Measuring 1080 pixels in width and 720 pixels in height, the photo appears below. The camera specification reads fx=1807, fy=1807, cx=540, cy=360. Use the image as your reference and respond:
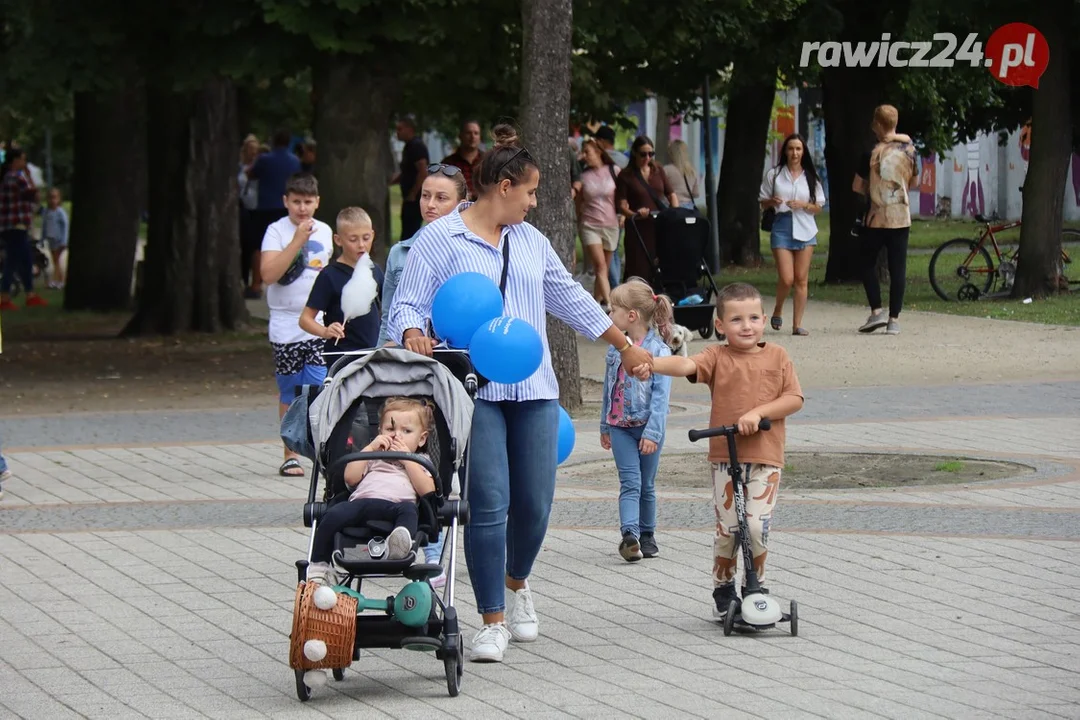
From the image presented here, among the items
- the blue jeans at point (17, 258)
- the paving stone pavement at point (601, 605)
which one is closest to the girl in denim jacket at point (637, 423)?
the paving stone pavement at point (601, 605)

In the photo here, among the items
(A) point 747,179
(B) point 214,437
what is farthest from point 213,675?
(A) point 747,179

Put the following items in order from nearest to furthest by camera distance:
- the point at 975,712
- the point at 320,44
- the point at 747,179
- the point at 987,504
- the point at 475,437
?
1. the point at 975,712
2. the point at 475,437
3. the point at 987,504
4. the point at 320,44
5. the point at 747,179

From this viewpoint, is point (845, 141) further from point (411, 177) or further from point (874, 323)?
point (874, 323)

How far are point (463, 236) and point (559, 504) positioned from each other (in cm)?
350

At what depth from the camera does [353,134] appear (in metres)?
16.6

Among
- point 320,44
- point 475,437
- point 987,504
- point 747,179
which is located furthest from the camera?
point 747,179

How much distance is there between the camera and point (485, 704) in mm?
5914

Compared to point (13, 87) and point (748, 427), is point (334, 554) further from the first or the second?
point (13, 87)

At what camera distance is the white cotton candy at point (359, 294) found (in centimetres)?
945

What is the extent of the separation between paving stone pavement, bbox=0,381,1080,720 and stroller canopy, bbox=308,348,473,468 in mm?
913

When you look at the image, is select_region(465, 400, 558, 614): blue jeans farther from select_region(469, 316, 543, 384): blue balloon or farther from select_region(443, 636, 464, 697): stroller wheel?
select_region(443, 636, 464, 697): stroller wheel

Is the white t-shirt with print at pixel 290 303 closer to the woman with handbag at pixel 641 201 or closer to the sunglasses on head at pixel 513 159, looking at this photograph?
the sunglasses on head at pixel 513 159

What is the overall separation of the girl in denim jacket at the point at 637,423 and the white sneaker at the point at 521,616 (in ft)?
4.56

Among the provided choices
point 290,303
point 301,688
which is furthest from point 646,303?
point 290,303
